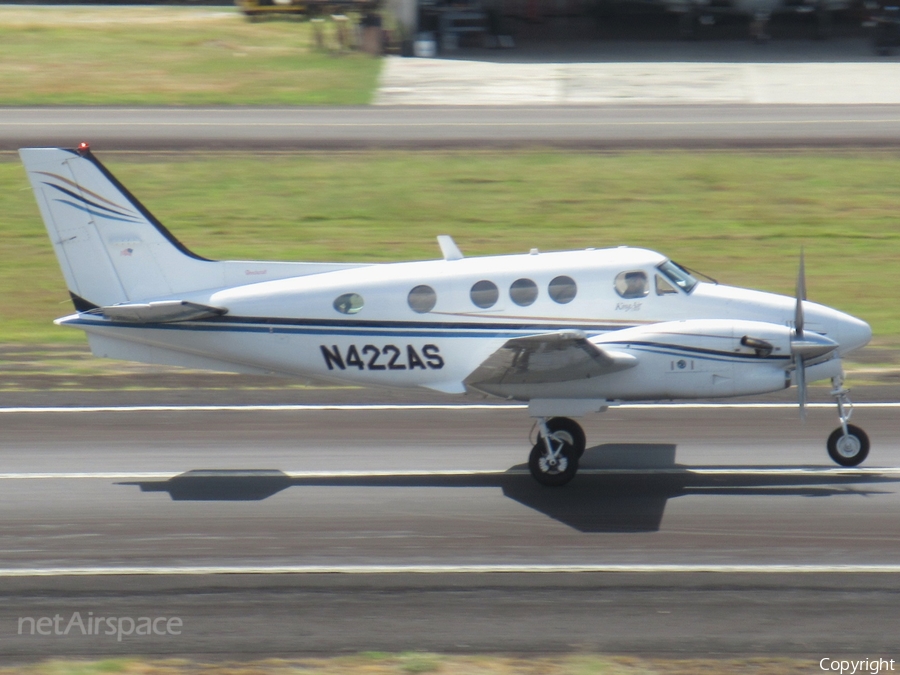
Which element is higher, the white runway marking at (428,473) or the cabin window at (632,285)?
the cabin window at (632,285)

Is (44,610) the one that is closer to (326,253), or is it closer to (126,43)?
(326,253)

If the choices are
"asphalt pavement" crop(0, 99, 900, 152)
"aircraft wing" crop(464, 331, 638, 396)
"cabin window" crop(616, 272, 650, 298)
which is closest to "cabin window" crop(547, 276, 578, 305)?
"cabin window" crop(616, 272, 650, 298)

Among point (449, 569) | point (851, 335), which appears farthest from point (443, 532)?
point (851, 335)

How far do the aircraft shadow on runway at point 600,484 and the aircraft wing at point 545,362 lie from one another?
129cm

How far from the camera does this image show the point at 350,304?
12711 mm

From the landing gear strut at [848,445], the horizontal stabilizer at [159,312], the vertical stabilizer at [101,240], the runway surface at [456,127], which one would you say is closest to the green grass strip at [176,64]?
the runway surface at [456,127]

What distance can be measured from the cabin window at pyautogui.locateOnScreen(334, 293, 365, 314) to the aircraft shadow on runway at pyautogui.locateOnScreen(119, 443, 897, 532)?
80.0 inches

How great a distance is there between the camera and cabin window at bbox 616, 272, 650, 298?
40.7 feet

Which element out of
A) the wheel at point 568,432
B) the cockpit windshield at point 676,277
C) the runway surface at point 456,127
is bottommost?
the wheel at point 568,432

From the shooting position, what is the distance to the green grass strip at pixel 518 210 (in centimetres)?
2427

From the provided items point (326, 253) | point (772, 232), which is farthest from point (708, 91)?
point (326, 253)

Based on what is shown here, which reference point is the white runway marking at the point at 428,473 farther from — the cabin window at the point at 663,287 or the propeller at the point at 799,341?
the cabin window at the point at 663,287

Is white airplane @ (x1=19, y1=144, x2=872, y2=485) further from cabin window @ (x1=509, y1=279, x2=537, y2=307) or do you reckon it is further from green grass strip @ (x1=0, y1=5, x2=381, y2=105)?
green grass strip @ (x1=0, y1=5, x2=381, y2=105)

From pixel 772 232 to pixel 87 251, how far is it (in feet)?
58.7
